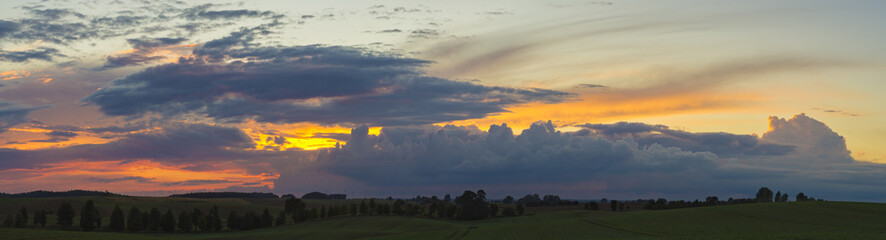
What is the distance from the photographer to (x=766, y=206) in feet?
404

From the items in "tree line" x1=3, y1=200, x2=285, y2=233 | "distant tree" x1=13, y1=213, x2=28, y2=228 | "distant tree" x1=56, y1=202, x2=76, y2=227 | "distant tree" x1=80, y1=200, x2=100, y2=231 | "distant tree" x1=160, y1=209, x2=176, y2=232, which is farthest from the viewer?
"distant tree" x1=56, y1=202, x2=76, y2=227

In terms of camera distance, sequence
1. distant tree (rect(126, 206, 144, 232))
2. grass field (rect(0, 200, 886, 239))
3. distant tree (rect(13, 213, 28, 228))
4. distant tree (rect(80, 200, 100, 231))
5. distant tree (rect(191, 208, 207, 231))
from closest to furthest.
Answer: grass field (rect(0, 200, 886, 239)) → distant tree (rect(126, 206, 144, 232)) → distant tree (rect(13, 213, 28, 228)) → distant tree (rect(80, 200, 100, 231)) → distant tree (rect(191, 208, 207, 231))

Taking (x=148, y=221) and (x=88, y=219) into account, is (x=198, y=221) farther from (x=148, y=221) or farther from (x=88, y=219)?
(x=88, y=219)

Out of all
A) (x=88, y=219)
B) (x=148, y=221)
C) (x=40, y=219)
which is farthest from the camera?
(x=40, y=219)

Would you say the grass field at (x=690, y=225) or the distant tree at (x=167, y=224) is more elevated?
the grass field at (x=690, y=225)

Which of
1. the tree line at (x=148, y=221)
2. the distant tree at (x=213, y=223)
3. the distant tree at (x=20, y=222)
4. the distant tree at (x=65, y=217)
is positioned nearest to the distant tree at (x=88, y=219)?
the tree line at (x=148, y=221)

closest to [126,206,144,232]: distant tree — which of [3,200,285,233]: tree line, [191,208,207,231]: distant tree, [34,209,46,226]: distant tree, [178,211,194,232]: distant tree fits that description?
[3,200,285,233]: tree line

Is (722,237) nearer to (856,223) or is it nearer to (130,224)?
(856,223)

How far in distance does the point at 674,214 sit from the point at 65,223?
157861mm

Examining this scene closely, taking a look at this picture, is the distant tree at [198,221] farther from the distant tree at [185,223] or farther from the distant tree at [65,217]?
the distant tree at [65,217]

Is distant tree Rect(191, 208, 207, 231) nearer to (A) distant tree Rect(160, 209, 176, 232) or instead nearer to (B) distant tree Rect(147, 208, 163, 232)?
(A) distant tree Rect(160, 209, 176, 232)

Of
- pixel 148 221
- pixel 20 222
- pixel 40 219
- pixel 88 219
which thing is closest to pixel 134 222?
pixel 148 221

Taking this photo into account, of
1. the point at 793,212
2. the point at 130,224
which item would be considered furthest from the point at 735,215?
the point at 130,224

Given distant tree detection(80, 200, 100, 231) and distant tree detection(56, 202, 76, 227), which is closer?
distant tree detection(80, 200, 100, 231)
